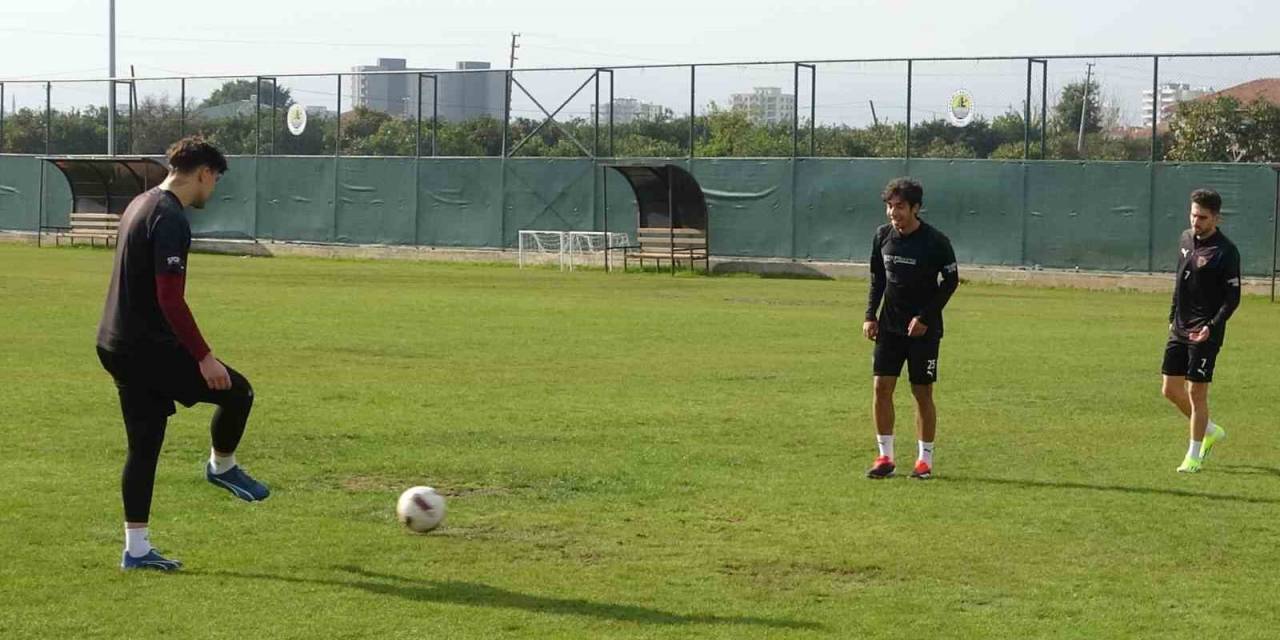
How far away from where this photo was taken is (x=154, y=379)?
790cm

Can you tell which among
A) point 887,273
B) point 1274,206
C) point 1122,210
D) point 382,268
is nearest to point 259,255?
point 382,268

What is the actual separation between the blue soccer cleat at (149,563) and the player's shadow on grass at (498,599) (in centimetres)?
18

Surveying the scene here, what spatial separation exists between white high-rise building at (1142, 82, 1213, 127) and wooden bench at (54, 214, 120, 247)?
2578 cm

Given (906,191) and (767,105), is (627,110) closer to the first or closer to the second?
(767,105)

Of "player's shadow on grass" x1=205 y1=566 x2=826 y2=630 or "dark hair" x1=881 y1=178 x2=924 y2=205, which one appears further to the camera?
"dark hair" x1=881 y1=178 x2=924 y2=205

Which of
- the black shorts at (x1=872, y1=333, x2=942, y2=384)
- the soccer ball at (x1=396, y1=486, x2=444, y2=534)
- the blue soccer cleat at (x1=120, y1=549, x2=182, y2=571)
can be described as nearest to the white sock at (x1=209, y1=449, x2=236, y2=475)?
the blue soccer cleat at (x1=120, y1=549, x2=182, y2=571)

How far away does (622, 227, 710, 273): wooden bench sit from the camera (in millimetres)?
38031

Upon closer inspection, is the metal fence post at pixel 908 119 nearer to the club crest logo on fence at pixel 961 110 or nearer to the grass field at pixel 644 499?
the club crest logo on fence at pixel 961 110

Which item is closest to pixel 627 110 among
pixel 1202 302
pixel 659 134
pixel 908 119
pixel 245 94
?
pixel 659 134

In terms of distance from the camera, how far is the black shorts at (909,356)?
431 inches

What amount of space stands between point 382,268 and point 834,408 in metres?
25.5

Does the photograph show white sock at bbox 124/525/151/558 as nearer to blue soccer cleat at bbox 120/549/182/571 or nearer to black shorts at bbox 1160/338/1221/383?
blue soccer cleat at bbox 120/549/182/571

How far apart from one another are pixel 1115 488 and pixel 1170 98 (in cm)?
2559

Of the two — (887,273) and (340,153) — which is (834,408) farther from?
(340,153)
